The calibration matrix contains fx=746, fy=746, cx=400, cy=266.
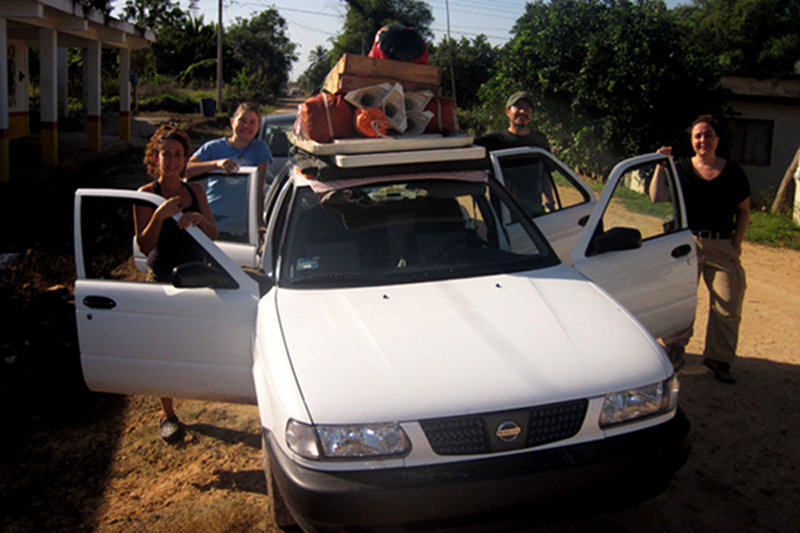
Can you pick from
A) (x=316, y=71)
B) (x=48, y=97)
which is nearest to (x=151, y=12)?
(x=316, y=71)

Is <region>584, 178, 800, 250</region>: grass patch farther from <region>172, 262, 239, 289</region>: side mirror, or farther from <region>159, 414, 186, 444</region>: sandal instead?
<region>172, 262, 239, 289</region>: side mirror

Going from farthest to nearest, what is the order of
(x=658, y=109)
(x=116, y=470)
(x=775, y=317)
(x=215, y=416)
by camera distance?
1. (x=658, y=109)
2. (x=775, y=317)
3. (x=215, y=416)
4. (x=116, y=470)

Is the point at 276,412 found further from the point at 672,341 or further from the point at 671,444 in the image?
the point at 672,341

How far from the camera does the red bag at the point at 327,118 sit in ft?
12.9

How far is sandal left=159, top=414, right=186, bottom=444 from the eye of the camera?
4.40 metres

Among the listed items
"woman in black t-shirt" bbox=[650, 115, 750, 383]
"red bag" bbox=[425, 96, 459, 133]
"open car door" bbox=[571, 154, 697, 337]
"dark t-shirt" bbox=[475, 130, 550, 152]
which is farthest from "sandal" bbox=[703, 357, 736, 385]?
"red bag" bbox=[425, 96, 459, 133]

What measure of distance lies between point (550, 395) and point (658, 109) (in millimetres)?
13338

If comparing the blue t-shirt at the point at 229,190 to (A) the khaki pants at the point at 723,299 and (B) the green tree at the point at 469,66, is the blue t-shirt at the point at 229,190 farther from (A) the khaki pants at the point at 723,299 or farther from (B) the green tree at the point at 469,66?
(B) the green tree at the point at 469,66

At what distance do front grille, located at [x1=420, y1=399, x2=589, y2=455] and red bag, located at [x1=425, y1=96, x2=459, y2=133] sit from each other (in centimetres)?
203

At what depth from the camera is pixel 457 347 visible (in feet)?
9.87

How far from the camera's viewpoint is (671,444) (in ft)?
9.59

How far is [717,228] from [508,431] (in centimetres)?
323

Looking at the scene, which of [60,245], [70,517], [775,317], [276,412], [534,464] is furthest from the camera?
[60,245]

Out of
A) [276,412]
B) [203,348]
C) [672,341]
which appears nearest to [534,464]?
[276,412]
